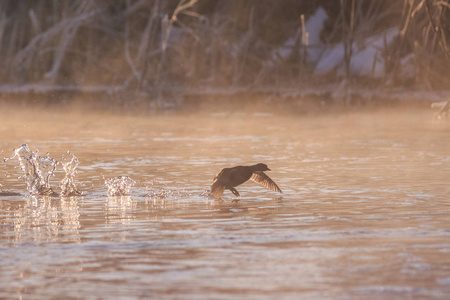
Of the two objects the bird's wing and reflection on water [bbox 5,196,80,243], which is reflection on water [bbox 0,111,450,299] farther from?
A: the bird's wing

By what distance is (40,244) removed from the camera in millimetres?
9453

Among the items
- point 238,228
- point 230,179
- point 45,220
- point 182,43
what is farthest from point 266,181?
point 182,43

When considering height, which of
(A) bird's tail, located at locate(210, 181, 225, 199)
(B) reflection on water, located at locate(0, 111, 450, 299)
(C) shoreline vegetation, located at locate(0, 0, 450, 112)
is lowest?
(B) reflection on water, located at locate(0, 111, 450, 299)

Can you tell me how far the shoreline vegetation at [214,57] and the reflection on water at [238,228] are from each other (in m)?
15.2

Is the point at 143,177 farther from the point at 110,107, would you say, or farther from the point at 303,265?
the point at 110,107

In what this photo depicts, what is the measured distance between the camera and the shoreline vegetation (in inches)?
1425

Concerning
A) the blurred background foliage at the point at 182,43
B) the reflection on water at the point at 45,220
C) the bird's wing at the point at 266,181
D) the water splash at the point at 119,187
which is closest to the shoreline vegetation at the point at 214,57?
the blurred background foliage at the point at 182,43

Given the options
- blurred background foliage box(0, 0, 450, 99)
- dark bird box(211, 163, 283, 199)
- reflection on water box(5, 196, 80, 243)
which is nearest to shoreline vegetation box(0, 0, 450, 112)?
blurred background foliage box(0, 0, 450, 99)

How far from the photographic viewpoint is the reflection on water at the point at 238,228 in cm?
775

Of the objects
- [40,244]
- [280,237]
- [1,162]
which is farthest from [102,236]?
[1,162]

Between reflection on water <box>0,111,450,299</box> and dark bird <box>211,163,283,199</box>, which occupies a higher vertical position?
dark bird <box>211,163,283,199</box>

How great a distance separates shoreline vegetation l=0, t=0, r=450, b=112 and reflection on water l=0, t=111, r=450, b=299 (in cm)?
1521

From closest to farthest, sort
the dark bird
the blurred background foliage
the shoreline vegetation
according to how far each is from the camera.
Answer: the dark bird, the shoreline vegetation, the blurred background foliage

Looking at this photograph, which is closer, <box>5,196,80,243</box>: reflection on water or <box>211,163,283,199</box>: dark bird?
<box>5,196,80,243</box>: reflection on water
